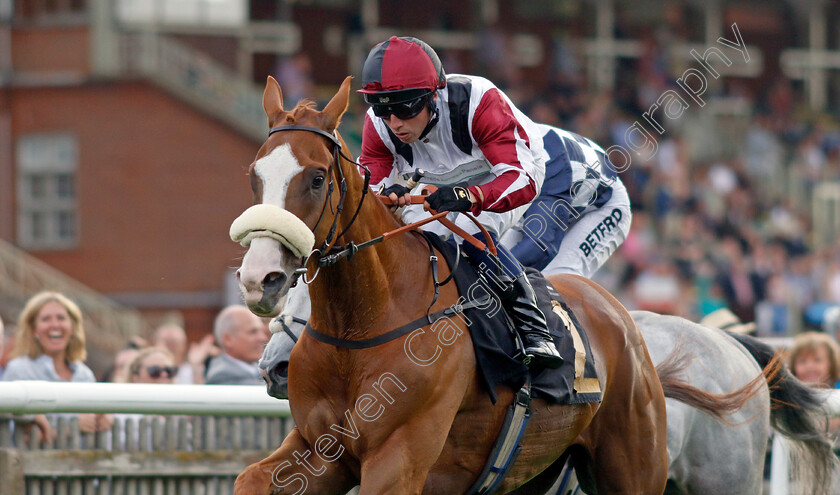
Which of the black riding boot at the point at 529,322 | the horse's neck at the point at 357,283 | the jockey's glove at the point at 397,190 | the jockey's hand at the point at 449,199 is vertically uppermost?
the jockey's hand at the point at 449,199

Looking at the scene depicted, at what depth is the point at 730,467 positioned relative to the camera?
225 inches

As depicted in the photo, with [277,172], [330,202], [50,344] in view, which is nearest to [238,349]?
[50,344]

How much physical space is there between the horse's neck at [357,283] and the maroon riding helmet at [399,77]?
15.1 inches

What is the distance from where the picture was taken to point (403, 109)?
417cm

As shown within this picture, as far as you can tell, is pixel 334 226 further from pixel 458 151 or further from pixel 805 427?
pixel 805 427

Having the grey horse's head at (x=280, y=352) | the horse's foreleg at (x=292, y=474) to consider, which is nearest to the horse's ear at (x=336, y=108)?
the grey horse's head at (x=280, y=352)

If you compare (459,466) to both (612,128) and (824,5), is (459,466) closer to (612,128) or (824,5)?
(612,128)

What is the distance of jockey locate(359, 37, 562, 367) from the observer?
13.4ft

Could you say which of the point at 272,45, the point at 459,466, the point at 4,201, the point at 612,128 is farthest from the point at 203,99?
the point at 459,466

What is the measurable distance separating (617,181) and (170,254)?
12.2m

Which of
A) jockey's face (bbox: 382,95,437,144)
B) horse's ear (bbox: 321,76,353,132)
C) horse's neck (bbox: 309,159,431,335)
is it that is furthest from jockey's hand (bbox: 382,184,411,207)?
horse's ear (bbox: 321,76,353,132)

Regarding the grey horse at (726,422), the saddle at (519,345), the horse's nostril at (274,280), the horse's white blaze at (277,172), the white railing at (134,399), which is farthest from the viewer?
the grey horse at (726,422)

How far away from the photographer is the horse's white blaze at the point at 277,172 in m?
3.44

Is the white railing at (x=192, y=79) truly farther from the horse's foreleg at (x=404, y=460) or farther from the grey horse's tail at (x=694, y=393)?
the horse's foreleg at (x=404, y=460)
